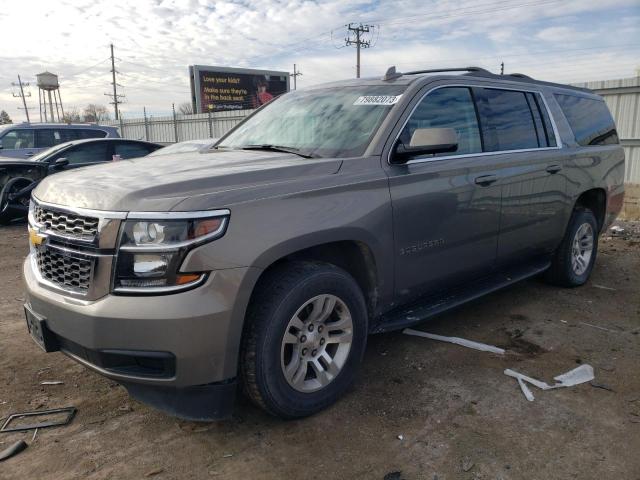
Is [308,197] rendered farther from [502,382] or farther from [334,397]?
[502,382]

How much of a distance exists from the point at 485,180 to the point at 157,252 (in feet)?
8.03

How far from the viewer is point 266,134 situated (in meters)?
3.97

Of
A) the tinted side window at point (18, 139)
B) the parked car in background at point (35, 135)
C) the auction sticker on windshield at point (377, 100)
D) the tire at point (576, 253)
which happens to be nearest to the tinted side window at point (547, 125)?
the tire at point (576, 253)

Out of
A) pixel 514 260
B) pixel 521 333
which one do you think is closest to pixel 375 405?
pixel 521 333

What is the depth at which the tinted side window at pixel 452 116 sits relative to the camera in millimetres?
3544

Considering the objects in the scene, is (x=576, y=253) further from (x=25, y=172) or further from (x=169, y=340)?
(x=25, y=172)

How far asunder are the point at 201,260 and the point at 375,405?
4.67 feet

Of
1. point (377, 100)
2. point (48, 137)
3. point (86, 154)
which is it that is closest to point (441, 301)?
point (377, 100)

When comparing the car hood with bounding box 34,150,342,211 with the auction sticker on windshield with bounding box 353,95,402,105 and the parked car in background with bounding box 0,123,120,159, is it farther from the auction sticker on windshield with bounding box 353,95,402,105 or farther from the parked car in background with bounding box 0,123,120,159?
the parked car in background with bounding box 0,123,120,159

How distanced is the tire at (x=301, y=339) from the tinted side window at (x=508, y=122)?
1852 millimetres

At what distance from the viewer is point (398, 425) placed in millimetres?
2914

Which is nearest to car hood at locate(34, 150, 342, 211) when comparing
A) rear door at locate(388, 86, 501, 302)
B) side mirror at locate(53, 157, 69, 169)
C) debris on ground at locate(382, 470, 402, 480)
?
rear door at locate(388, 86, 501, 302)

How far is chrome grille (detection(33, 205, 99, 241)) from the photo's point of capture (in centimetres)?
251

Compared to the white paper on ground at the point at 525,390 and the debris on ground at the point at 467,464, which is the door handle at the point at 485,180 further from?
→ the debris on ground at the point at 467,464
